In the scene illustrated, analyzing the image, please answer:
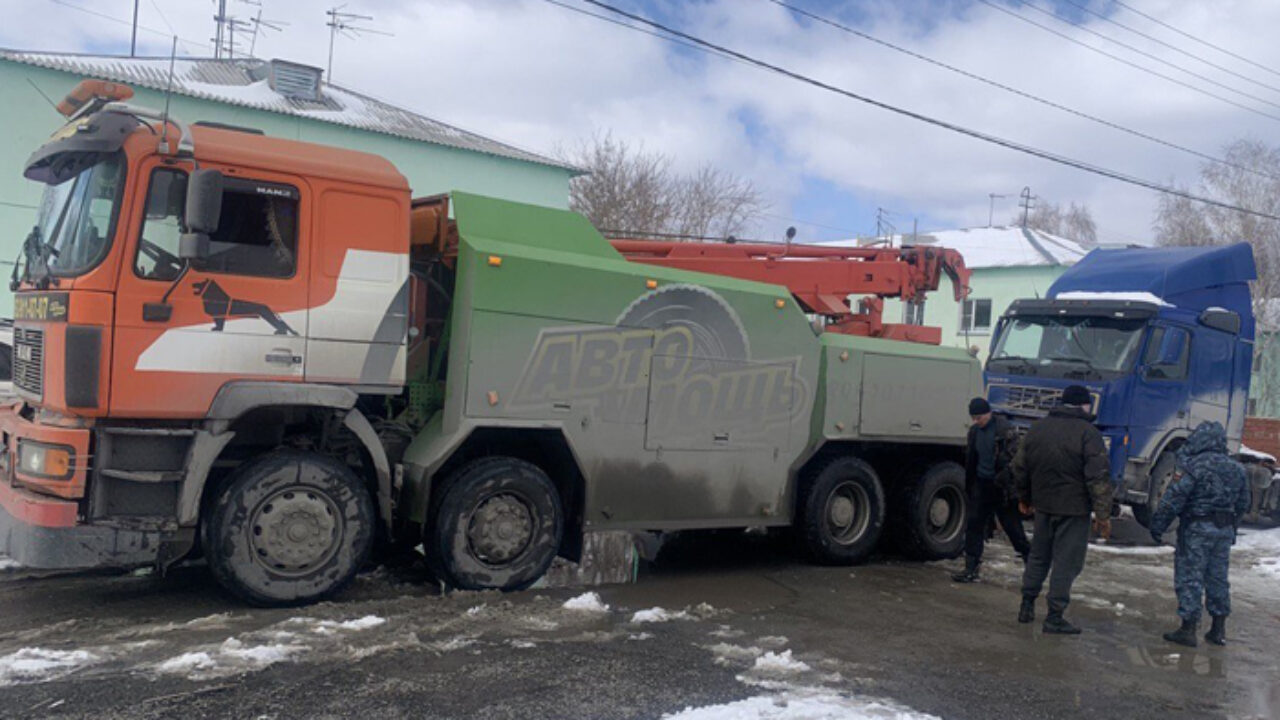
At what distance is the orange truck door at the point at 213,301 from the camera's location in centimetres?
595

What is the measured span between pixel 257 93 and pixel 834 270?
1606 centimetres

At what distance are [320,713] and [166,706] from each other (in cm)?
71

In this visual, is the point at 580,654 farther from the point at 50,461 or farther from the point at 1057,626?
the point at 1057,626

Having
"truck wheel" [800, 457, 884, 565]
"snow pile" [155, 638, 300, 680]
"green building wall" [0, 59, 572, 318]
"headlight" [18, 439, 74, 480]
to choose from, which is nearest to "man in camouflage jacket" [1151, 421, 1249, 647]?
"truck wheel" [800, 457, 884, 565]

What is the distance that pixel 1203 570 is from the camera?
721cm

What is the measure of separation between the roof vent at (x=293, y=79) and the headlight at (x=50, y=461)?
17.8 meters

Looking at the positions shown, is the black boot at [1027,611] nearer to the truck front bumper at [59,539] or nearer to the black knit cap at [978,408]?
the black knit cap at [978,408]

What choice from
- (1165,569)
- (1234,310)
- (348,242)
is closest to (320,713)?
(348,242)

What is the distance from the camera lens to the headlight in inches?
229

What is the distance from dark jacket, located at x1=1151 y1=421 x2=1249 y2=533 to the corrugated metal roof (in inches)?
708

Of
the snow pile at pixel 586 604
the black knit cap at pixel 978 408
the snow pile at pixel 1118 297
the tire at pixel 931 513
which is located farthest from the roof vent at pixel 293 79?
the snow pile at pixel 586 604

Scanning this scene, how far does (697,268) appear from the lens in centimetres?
912

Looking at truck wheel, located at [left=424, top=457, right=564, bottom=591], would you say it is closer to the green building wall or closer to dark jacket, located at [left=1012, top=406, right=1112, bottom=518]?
dark jacket, located at [left=1012, top=406, right=1112, bottom=518]

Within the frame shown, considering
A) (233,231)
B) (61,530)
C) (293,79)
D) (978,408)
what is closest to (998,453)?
(978,408)
